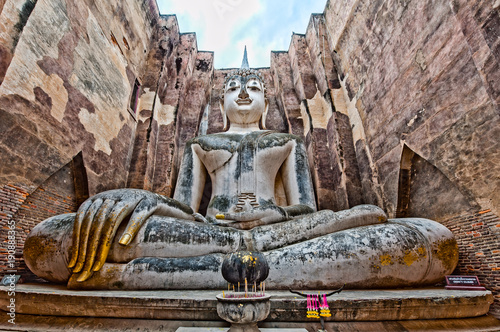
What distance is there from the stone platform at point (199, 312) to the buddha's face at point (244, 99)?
3.33 meters

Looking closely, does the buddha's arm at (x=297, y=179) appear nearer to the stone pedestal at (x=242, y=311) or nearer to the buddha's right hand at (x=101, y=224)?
the buddha's right hand at (x=101, y=224)

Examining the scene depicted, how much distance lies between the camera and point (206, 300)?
150 centimetres

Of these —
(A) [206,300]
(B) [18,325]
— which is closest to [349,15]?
(A) [206,300]

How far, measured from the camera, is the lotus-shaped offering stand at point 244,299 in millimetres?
1251

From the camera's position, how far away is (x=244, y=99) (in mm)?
4406

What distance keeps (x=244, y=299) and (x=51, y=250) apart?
73.9 inches

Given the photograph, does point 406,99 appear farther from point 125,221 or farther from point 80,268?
point 80,268

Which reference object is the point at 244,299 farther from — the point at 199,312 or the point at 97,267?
the point at 97,267

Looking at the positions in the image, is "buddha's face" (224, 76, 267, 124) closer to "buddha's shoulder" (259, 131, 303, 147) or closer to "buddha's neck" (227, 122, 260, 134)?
"buddha's neck" (227, 122, 260, 134)

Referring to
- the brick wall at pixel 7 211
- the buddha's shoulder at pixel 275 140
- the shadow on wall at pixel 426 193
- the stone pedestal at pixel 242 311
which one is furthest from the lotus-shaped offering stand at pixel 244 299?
the brick wall at pixel 7 211

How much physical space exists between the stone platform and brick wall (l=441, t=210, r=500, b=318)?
4.42 feet

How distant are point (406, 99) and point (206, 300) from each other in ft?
13.0

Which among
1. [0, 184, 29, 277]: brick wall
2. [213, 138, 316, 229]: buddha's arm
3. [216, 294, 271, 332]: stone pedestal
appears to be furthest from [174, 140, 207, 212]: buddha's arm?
[216, 294, 271, 332]: stone pedestal

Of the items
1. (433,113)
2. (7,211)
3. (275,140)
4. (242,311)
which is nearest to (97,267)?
(242,311)
